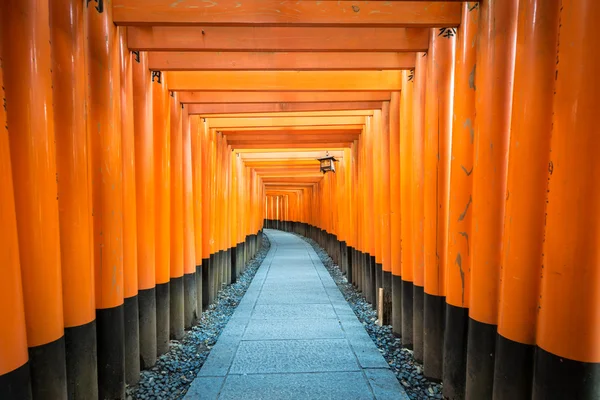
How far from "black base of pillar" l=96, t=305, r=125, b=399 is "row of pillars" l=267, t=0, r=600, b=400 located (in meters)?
3.15

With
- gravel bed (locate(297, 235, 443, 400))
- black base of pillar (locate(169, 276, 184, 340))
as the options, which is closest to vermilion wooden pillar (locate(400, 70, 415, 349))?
gravel bed (locate(297, 235, 443, 400))

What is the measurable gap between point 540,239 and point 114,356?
12.4ft

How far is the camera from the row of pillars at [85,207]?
240 cm

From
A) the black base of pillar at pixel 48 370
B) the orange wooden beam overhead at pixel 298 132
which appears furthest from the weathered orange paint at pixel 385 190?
the black base of pillar at pixel 48 370

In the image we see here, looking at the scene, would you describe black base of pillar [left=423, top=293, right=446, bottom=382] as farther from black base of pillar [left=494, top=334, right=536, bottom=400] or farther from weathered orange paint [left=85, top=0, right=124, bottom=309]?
weathered orange paint [left=85, top=0, right=124, bottom=309]

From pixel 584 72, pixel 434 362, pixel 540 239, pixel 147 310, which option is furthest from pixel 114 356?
pixel 584 72

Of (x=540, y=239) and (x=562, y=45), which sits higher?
(x=562, y=45)

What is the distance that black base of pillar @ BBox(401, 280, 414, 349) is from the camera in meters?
5.55

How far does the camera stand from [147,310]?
4.90 m

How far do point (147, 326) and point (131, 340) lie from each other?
1.69 feet

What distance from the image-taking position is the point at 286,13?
11.7 ft

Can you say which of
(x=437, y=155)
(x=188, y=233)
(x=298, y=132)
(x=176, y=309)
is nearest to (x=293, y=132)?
(x=298, y=132)

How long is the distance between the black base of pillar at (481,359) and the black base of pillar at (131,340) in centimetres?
340

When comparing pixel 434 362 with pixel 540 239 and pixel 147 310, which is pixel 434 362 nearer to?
pixel 540 239
